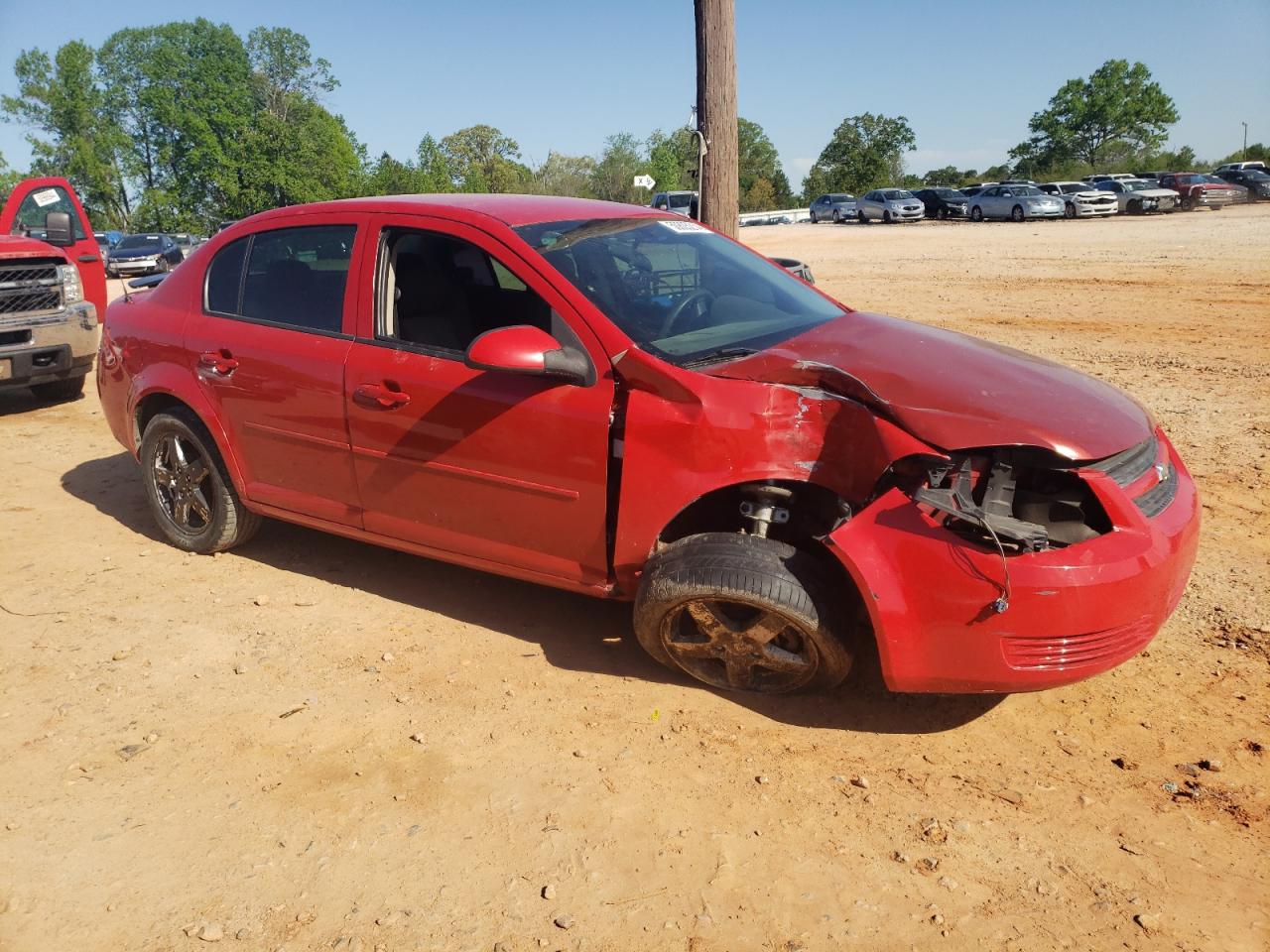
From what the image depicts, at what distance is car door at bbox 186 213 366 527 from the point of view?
13.5 ft

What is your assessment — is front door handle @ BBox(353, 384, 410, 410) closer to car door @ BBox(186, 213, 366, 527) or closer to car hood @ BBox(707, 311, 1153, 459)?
car door @ BBox(186, 213, 366, 527)

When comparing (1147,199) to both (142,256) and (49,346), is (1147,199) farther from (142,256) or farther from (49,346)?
(49,346)

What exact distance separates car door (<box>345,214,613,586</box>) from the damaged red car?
1 centimetres

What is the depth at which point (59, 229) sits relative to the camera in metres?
9.56

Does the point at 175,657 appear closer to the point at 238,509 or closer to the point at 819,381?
the point at 238,509

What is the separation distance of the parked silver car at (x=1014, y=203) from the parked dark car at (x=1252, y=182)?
9.95 meters

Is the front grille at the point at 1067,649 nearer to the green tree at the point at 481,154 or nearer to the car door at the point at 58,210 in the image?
the car door at the point at 58,210

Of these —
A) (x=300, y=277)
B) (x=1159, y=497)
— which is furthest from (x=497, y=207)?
(x=1159, y=497)

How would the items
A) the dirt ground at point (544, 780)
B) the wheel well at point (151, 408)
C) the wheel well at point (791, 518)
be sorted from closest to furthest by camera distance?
1. the dirt ground at point (544, 780)
2. the wheel well at point (791, 518)
3. the wheel well at point (151, 408)

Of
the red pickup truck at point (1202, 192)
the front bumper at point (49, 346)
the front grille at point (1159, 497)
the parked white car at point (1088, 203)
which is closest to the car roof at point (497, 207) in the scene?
the front grille at point (1159, 497)

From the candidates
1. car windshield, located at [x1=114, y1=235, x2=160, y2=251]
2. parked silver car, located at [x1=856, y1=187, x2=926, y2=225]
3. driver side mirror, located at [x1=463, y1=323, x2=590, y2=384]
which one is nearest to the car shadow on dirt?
driver side mirror, located at [x1=463, y1=323, x2=590, y2=384]

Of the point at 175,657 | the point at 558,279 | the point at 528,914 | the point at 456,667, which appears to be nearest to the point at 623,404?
the point at 558,279

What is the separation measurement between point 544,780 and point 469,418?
1.37m

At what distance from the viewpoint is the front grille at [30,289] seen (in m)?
8.27
